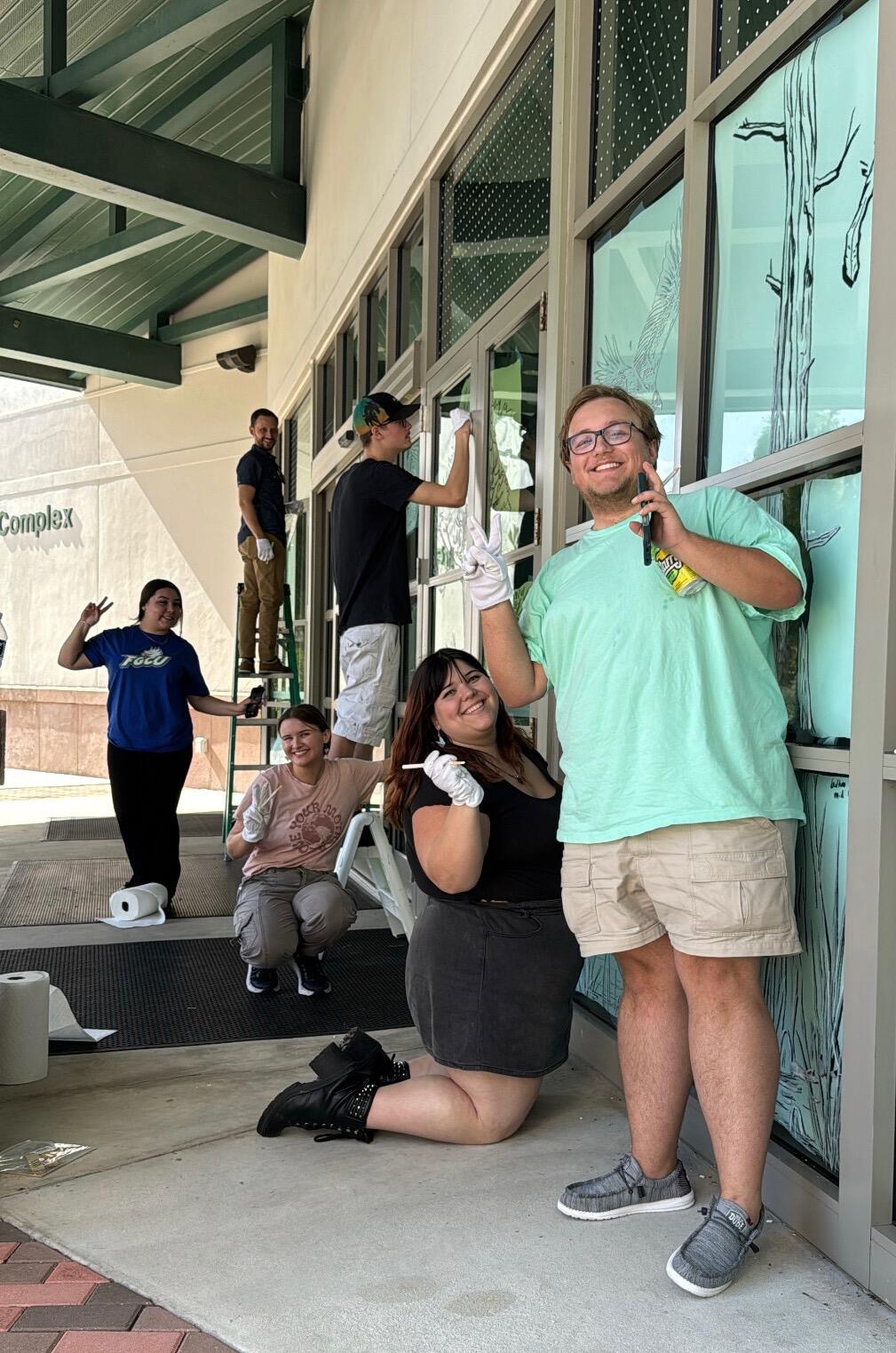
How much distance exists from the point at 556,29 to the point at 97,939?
3.70 m

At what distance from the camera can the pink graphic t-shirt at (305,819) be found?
404cm

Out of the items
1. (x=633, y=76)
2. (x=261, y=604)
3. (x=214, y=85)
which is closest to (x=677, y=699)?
(x=633, y=76)

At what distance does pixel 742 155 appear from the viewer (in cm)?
247

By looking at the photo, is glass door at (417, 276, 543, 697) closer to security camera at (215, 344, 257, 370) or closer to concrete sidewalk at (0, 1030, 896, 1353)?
concrete sidewalk at (0, 1030, 896, 1353)

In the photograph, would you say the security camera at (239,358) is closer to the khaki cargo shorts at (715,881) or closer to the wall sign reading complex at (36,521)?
the wall sign reading complex at (36,521)

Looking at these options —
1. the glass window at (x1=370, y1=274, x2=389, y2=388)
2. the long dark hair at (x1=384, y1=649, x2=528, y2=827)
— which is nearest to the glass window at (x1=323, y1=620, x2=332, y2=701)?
the glass window at (x1=370, y1=274, x2=389, y2=388)

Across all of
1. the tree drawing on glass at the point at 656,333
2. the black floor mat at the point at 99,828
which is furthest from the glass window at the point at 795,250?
the black floor mat at the point at 99,828

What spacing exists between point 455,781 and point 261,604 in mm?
5529

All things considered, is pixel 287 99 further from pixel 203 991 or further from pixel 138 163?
pixel 203 991

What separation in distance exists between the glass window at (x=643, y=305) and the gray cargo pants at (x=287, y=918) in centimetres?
188

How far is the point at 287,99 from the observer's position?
813cm

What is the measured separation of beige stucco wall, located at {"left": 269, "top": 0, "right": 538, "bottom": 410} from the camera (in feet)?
Answer: 14.2

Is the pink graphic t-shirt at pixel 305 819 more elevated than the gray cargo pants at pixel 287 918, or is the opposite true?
the pink graphic t-shirt at pixel 305 819

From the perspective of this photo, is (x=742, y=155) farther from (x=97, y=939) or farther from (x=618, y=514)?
(x=97, y=939)
